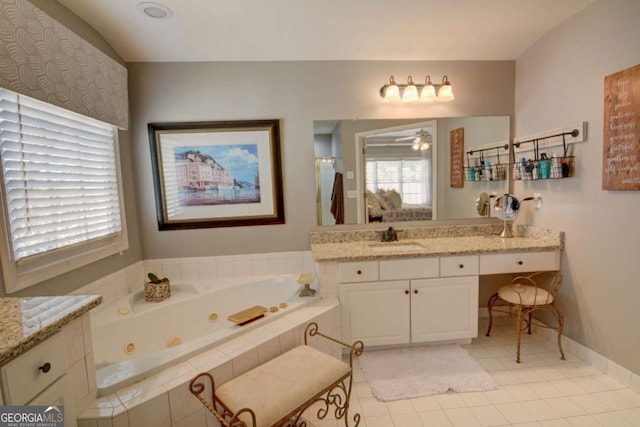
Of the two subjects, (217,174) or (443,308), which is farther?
(217,174)

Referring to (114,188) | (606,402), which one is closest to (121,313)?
(114,188)

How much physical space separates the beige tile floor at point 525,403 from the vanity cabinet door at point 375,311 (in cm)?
28

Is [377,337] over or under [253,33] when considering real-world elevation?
under

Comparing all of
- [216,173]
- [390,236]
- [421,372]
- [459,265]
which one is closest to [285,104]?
[216,173]

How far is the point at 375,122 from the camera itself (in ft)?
8.59

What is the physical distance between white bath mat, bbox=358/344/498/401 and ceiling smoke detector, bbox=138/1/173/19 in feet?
8.96

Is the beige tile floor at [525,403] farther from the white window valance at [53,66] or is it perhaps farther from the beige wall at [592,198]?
the white window valance at [53,66]

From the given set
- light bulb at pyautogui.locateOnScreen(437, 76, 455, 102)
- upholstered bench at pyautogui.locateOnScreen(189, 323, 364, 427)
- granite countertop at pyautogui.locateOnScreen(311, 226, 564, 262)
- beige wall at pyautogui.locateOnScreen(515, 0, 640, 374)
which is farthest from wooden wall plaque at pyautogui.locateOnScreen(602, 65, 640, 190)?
upholstered bench at pyautogui.locateOnScreen(189, 323, 364, 427)

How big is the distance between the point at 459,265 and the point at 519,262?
0.47m

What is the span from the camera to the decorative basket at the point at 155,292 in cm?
225

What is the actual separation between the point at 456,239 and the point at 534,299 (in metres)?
0.71

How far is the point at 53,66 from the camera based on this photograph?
1498 mm

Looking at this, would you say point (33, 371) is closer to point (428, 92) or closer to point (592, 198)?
point (428, 92)

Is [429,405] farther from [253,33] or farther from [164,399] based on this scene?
[253,33]
